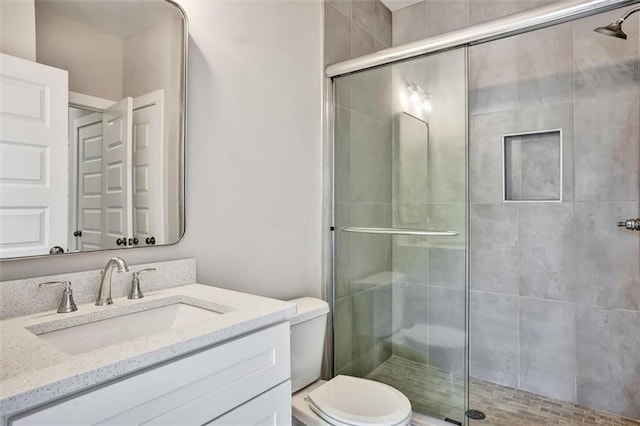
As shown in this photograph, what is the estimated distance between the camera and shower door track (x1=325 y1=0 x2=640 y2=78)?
4.72ft

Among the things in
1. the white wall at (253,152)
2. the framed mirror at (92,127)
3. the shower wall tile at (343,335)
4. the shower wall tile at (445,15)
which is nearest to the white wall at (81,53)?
the framed mirror at (92,127)

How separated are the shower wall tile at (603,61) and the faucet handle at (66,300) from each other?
2.59 metres

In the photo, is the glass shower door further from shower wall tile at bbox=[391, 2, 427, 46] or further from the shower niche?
shower wall tile at bbox=[391, 2, 427, 46]

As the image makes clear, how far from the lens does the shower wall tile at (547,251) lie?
2.24 metres

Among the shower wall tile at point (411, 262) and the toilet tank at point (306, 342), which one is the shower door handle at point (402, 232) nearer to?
the shower wall tile at point (411, 262)

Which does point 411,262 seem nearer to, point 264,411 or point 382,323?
point 382,323

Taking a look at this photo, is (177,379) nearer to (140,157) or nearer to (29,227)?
(29,227)

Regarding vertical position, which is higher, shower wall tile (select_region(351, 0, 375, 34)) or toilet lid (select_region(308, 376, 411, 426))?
shower wall tile (select_region(351, 0, 375, 34))

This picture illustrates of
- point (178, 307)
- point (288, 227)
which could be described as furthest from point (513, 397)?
point (178, 307)

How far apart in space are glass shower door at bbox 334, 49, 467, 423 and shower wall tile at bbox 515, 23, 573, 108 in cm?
84

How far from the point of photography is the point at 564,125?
224 centimetres

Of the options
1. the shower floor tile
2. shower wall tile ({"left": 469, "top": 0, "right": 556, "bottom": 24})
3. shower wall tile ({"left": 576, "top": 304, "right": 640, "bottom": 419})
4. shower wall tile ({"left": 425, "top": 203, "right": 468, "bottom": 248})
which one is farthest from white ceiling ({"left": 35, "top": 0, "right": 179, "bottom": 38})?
shower wall tile ({"left": 576, "top": 304, "right": 640, "bottom": 419})

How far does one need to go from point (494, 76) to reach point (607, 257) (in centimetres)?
126

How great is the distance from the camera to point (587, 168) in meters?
2.17
